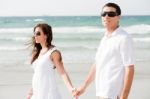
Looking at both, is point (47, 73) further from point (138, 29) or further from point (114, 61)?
point (138, 29)

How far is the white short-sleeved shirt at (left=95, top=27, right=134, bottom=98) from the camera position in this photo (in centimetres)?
360

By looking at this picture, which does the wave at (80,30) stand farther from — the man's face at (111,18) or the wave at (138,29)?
the man's face at (111,18)

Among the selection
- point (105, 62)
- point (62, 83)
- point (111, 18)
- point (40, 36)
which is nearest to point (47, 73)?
point (40, 36)

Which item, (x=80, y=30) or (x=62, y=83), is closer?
(x=62, y=83)

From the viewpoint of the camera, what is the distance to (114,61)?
3697 millimetres

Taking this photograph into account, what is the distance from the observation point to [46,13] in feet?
90.3

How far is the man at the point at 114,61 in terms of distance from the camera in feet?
11.8

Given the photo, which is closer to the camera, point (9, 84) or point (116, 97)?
point (116, 97)

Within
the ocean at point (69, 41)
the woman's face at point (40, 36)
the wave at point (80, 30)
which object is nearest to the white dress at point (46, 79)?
the woman's face at point (40, 36)

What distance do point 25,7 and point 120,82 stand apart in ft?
76.1

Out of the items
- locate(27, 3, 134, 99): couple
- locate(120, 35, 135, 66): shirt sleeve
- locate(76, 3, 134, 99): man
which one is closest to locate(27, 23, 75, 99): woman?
locate(27, 3, 134, 99): couple

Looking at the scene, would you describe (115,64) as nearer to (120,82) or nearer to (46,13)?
(120,82)

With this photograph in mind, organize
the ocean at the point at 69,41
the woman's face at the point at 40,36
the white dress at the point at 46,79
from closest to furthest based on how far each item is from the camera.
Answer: the white dress at the point at 46,79, the woman's face at the point at 40,36, the ocean at the point at 69,41

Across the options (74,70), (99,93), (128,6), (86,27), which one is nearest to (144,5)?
(128,6)
